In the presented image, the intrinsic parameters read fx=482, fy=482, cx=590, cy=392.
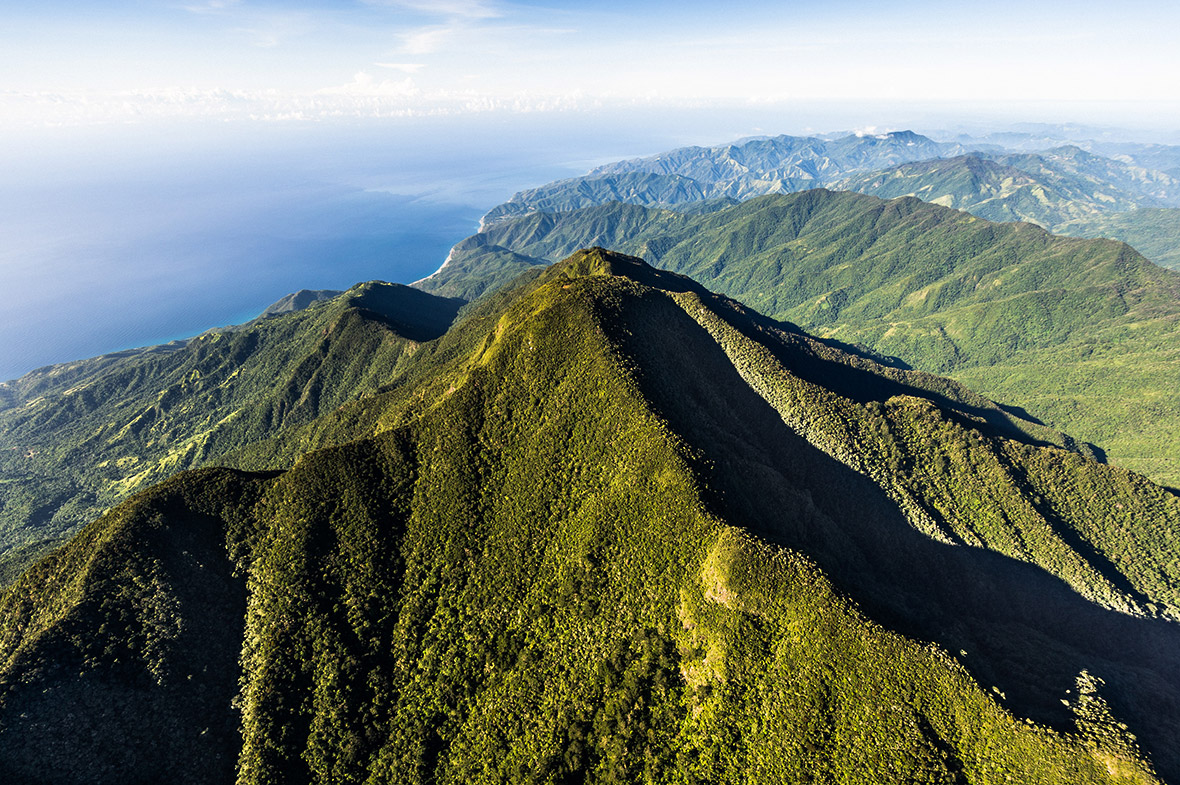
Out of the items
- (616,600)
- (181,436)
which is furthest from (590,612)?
(181,436)

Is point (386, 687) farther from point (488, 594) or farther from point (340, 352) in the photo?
point (340, 352)

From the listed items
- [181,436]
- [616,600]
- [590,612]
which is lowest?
[181,436]

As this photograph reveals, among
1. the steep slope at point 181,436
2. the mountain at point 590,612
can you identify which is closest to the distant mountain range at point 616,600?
the mountain at point 590,612

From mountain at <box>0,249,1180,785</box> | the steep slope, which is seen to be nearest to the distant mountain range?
mountain at <box>0,249,1180,785</box>

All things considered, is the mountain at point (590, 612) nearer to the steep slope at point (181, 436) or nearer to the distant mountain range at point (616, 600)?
the distant mountain range at point (616, 600)

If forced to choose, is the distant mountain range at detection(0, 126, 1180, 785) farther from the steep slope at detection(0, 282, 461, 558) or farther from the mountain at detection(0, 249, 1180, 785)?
Answer: the steep slope at detection(0, 282, 461, 558)

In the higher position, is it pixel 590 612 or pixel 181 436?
pixel 590 612

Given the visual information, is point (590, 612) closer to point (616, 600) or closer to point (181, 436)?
point (616, 600)

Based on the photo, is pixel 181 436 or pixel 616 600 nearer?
pixel 616 600
